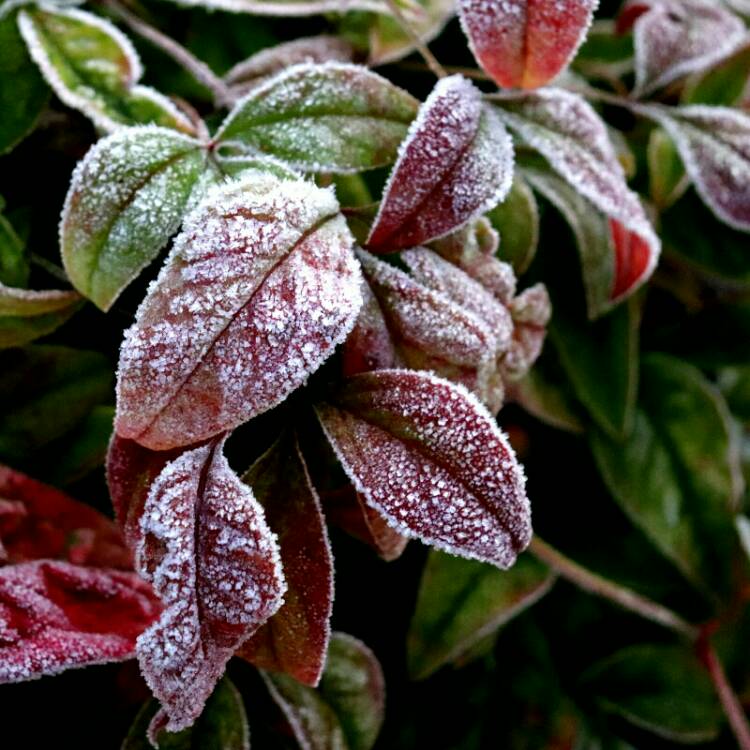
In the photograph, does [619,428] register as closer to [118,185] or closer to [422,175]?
[422,175]

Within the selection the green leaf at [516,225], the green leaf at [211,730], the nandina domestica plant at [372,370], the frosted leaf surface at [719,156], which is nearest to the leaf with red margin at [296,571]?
the nandina domestica plant at [372,370]

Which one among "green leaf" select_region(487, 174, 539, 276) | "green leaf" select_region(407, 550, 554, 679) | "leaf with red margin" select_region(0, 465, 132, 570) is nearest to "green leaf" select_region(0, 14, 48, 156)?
"leaf with red margin" select_region(0, 465, 132, 570)

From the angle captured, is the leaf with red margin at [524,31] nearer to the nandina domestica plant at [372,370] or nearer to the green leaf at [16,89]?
the nandina domestica plant at [372,370]

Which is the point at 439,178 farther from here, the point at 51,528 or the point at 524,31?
the point at 51,528

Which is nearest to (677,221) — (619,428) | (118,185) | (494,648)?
(619,428)

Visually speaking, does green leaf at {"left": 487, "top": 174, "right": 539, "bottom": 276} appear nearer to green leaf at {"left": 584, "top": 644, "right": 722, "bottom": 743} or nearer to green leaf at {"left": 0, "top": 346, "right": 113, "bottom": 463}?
green leaf at {"left": 0, "top": 346, "right": 113, "bottom": 463}
